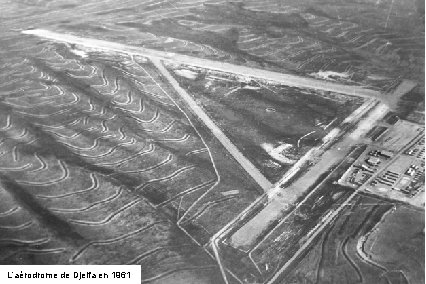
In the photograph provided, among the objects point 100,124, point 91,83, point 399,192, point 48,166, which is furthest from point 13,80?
point 399,192

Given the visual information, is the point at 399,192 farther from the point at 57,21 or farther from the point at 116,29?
the point at 57,21

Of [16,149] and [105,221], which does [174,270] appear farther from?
[16,149]

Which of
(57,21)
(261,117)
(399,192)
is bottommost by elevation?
(399,192)

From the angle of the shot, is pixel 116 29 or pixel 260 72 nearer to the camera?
pixel 260 72

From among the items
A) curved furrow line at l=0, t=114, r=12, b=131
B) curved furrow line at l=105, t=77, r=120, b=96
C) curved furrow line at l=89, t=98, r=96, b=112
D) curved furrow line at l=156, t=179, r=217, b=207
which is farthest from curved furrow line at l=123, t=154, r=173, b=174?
curved furrow line at l=0, t=114, r=12, b=131

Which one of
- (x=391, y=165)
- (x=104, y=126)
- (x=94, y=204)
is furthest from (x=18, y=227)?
(x=391, y=165)

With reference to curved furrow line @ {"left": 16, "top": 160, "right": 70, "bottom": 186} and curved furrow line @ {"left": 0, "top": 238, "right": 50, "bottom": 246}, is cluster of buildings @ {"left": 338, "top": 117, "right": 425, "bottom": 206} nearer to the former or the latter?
curved furrow line @ {"left": 16, "top": 160, "right": 70, "bottom": 186}

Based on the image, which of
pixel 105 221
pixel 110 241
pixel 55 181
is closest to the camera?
pixel 110 241

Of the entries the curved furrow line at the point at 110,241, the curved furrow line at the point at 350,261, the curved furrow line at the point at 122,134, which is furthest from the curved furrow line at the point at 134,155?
the curved furrow line at the point at 350,261
